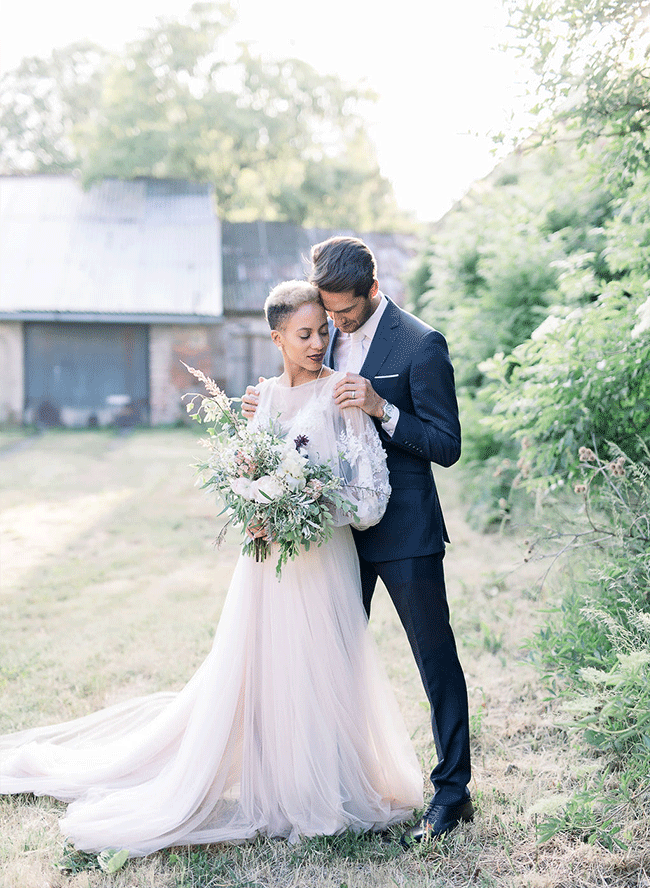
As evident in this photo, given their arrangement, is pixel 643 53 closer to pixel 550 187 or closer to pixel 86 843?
pixel 550 187

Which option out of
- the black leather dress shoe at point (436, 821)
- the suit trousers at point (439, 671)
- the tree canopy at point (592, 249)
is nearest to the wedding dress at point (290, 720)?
the black leather dress shoe at point (436, 821)

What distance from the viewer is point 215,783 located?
9.95 feet

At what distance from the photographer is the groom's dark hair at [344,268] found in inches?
112

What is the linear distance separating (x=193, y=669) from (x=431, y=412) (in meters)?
2.75

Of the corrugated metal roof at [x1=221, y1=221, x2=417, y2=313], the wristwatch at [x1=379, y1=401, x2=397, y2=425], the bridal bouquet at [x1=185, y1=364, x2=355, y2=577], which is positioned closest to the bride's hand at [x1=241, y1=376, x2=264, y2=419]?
the bridal bouquet at [x1=185, y1=364, x2=355, y2=577]

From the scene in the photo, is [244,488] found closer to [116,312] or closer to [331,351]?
[331,351]

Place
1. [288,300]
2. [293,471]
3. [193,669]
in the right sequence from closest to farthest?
[293,471]
[288,300]
[193,669]

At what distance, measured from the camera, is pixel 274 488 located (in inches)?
108

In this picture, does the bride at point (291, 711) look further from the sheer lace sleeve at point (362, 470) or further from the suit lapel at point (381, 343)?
the suit lapel at point (381, 343)

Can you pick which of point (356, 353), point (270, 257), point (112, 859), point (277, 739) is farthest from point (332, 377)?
point (270, 257)

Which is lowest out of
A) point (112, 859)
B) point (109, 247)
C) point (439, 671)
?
point (112, 859)

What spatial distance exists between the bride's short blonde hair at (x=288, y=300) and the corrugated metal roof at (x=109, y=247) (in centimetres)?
1434

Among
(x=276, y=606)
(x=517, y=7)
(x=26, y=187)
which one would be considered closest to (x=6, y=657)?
(x=276, y=606)

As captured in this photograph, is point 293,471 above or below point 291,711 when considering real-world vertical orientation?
above
